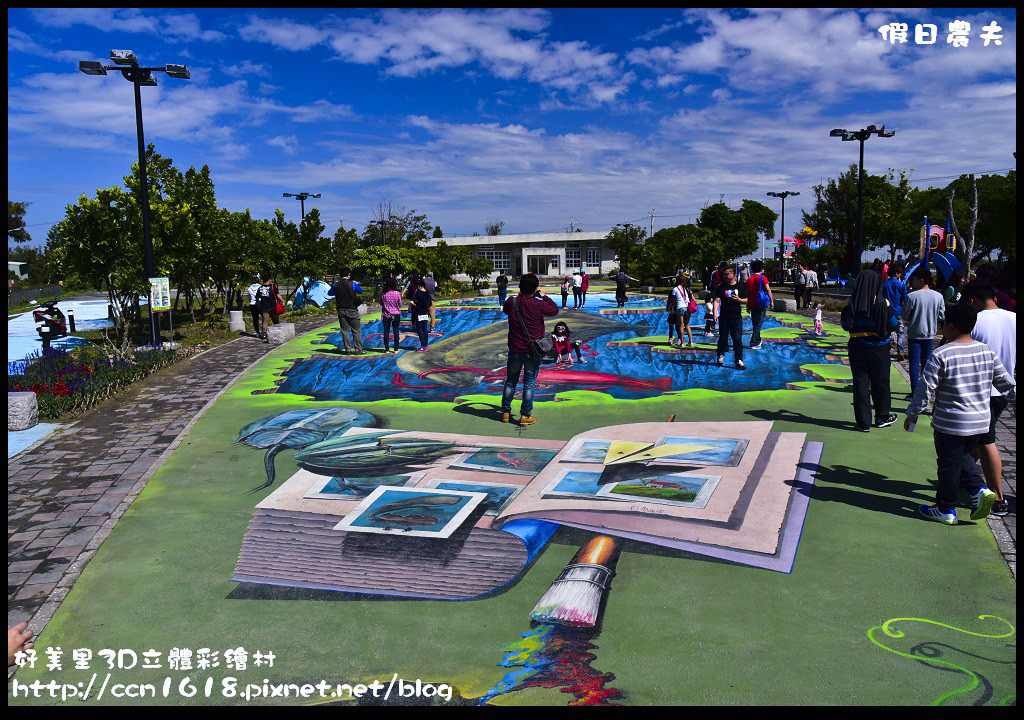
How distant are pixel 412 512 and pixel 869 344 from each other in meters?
5.15

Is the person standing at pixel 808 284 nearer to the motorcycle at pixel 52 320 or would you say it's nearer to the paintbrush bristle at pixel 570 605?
the paintbrush bristle at pixel 570 605

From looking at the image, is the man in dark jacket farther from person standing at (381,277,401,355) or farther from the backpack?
person standing at (381,277,401,355)

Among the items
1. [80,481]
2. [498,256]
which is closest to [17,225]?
[498,256]

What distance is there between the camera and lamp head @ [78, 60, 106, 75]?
14.2 m

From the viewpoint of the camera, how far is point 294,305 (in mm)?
26859

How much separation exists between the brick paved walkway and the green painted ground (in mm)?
198

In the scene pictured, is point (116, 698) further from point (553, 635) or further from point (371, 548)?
point (553, 635)

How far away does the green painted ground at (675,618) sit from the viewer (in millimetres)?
3529

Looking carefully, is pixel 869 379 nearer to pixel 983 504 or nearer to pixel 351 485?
pixel 983 504

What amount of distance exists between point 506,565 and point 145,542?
282 cm

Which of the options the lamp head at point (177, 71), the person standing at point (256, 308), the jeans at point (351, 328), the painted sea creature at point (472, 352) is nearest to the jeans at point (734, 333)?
the painted sea creature at point (472, 352)

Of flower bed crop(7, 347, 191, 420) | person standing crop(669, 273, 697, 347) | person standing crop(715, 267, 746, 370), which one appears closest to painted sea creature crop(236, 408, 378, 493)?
flower bed crop(7, 347, 191, 420)

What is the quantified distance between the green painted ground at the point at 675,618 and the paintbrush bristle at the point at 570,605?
0.08 meters

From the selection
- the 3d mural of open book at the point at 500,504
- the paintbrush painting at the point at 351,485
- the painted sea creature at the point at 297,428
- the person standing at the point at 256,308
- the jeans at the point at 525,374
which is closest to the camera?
the 3d mural of open book at the point at 500,504
